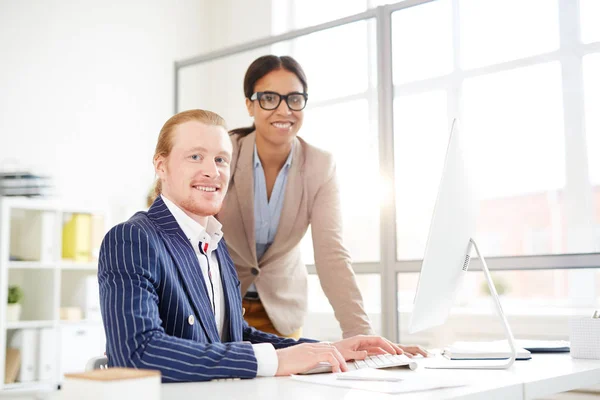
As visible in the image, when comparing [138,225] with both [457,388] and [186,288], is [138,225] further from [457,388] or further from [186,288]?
[457,388]

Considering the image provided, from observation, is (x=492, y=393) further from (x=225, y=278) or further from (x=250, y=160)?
(x=250, y=160)

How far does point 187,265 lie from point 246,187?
0.84m

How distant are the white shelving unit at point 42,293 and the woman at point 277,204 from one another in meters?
2.07

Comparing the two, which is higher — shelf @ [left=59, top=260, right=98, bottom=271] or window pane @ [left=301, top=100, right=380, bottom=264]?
window pane @ [left=301, top=100, right=380, bottom=264]

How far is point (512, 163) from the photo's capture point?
139 inches

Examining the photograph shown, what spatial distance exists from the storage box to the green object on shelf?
3102 mm

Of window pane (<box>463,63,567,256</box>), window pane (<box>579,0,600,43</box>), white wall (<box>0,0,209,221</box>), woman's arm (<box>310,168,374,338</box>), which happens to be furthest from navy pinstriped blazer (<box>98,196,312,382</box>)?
white wall (<box>0,0,209,221</box>)

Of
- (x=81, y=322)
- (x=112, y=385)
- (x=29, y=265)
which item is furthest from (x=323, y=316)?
(x=112, y=385)

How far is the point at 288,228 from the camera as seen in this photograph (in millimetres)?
2283

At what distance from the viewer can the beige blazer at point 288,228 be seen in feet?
7.35

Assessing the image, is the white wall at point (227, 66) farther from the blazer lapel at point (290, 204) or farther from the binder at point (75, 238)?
the blazer lapel at point (290, 204)

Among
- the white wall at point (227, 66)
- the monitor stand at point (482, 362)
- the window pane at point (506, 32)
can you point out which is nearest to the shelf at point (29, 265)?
the white wall at point (227, 66)

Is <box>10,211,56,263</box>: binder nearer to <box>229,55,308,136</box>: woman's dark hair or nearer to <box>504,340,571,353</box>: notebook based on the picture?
<box>229,55,308,136</box>: woman's dark hair

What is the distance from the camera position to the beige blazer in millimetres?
2240
